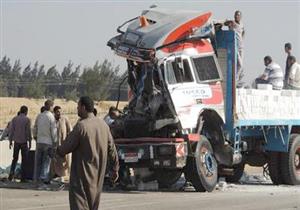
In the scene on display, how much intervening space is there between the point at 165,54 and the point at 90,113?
6.94m

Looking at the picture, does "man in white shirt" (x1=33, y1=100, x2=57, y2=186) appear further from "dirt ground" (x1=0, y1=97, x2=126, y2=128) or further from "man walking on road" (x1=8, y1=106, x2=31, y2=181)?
"dirt ground" (x1=0, y1=97, x2=126, y2=128)

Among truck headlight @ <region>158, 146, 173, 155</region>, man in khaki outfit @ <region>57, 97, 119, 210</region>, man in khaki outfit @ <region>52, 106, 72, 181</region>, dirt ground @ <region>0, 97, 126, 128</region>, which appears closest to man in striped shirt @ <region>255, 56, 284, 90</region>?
truck headlight @ <region>158, 146, 173, 155</region>

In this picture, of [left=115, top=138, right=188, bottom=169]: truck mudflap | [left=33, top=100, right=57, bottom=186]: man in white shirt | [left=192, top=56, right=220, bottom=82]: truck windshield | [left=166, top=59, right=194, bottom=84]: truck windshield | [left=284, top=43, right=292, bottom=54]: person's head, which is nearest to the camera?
[left=115, top=138, right=188, bottom=169]: truck mudflap

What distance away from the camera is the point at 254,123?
17.3m

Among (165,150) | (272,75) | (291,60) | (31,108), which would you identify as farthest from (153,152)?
(31,108)

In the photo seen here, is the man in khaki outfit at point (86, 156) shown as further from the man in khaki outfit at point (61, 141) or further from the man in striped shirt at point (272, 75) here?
the man in striped shirt at point (272, 75)

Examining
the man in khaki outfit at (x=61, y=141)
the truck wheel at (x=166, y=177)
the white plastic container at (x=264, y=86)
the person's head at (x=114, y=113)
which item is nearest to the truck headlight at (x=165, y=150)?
the truck wheel at (x=166, y=177)

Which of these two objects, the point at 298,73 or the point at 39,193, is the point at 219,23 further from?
the point at 39,193

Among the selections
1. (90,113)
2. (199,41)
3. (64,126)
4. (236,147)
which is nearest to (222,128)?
(236,147)

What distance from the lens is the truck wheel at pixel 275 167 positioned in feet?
60.5

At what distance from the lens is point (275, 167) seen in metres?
18.5

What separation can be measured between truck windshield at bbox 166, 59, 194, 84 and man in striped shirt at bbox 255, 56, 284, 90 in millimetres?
3404

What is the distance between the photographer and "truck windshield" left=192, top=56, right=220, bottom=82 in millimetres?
15977

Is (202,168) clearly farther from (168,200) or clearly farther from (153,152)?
(168,200)
